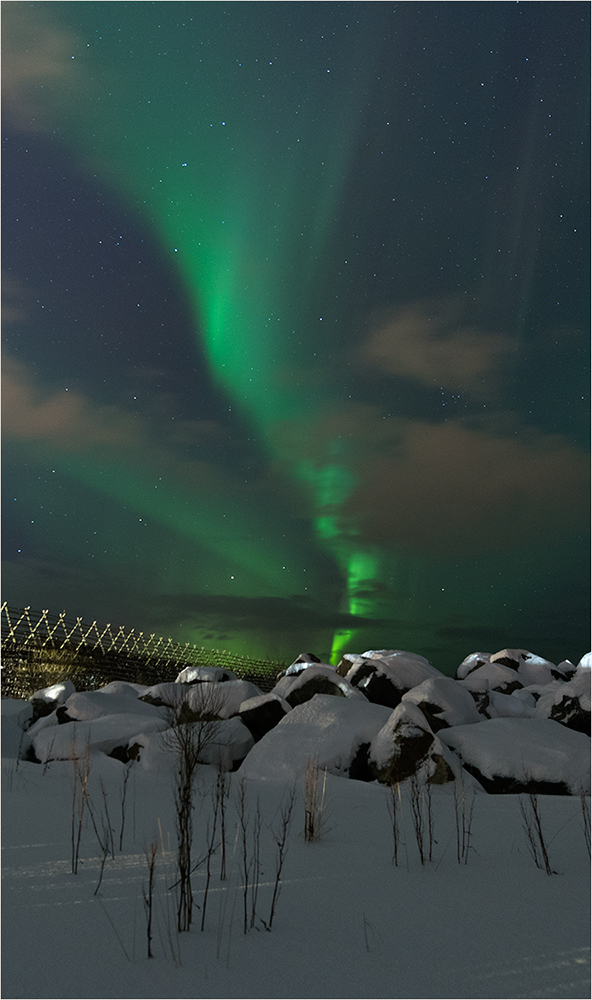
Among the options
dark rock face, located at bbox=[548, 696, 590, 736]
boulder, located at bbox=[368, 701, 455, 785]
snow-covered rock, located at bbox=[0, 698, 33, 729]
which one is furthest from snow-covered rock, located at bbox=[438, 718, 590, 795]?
snow-covered rock, located at bbox=[0, 698, 33, 729]

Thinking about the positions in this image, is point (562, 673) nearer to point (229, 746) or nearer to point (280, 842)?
point (229, 746)

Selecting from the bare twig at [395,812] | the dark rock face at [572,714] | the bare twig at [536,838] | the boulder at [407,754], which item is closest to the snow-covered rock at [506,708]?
the dark rock face at [572,714]

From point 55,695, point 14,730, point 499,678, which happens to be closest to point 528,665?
point 499,678

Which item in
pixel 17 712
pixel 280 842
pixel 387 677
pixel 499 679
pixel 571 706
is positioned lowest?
pixel 280 842

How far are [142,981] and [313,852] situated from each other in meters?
1.66

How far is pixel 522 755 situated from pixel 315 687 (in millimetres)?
3209

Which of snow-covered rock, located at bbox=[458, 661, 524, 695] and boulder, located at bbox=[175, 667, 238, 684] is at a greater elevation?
snow-covered rock, located at bbox=[458, 661, 524, 695]

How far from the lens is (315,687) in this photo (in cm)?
822

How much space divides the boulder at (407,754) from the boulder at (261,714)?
5.39ft

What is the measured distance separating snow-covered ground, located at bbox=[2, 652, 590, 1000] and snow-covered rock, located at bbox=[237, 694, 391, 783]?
83 cm

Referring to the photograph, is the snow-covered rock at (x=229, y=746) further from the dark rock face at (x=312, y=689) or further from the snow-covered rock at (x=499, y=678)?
the snow-covered rock at (x=499, y=678)

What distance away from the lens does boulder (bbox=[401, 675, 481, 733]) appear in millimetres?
6547

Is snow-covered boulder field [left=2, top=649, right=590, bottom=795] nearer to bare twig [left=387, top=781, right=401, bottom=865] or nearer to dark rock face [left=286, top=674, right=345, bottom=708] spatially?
Answer: dark rock face [left=286, top=674, right=345, bottom=708]

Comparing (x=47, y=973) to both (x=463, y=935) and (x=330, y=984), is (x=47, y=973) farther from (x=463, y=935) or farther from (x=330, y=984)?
(x=463, y=935)
